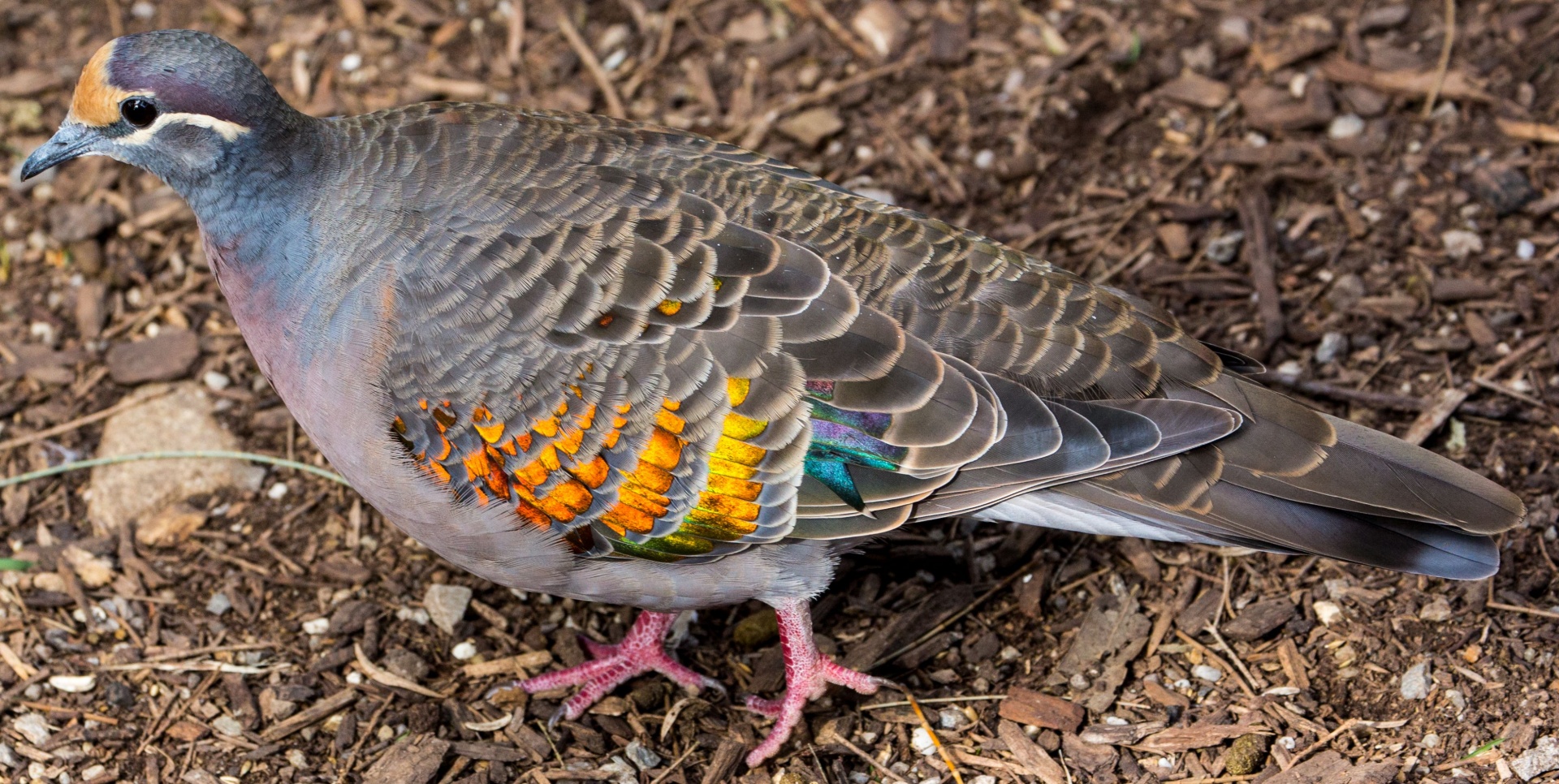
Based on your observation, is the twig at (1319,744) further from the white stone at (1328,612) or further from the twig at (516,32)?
the twig at (516,32)

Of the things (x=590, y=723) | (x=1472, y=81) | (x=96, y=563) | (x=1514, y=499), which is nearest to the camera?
(x=1514, y=499)

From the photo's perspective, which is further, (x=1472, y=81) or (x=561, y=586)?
(x=1472, y=81)

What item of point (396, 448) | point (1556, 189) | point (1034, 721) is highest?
point (1556, 189)

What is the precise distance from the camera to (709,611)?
5.18 meters

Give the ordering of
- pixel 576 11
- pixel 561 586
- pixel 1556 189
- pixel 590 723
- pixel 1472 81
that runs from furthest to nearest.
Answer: pixel 576 11
pixel 1472 81
pixel 1556 189
pixel 590 723
pixel 561 586

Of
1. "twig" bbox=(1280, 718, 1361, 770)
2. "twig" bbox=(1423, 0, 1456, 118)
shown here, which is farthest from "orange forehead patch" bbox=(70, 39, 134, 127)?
"twig" bbox=(1423, 0, 1456, 118)

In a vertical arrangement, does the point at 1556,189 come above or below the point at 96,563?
above

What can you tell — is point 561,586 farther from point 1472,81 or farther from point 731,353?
point 1472,81

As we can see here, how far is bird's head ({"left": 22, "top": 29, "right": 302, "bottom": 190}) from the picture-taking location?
4.11 m

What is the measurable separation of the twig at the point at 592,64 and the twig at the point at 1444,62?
3746 mm

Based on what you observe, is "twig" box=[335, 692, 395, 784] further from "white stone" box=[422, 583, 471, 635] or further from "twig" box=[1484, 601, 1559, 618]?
"twig" box=[1484, 601, 1559, 618]

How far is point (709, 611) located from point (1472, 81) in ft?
13.6

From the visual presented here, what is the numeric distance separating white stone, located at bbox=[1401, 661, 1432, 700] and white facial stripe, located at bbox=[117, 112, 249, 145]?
4.05 meters

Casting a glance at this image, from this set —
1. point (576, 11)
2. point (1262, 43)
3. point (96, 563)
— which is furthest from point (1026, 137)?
point (96, 563)
